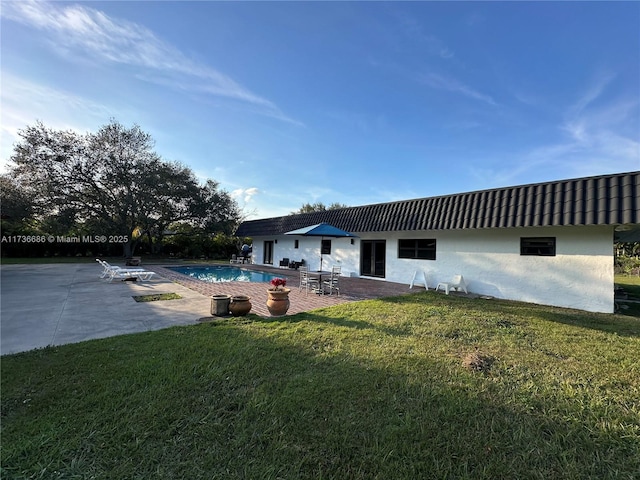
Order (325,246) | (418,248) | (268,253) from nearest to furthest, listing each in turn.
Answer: (418,248), (325,246), (268,253)

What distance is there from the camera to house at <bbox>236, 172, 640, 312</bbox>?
7.26 metres

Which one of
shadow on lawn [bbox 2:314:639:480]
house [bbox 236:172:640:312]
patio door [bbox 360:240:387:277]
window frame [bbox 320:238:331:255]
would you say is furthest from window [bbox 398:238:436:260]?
shadow on lawn [bbox 2:314:639:480]

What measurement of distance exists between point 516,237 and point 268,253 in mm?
16363

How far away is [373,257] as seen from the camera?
1385cm

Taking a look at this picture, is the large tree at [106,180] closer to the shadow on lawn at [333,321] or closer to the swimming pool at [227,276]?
the swimming pool at [227,276]

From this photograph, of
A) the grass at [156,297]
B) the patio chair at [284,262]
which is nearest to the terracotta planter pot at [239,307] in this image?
the grass at [156,297]

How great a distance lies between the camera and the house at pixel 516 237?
726 cm

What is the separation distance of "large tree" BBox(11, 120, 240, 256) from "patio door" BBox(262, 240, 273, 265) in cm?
769

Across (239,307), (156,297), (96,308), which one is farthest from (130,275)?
(239,307)

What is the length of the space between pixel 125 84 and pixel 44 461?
9698mm

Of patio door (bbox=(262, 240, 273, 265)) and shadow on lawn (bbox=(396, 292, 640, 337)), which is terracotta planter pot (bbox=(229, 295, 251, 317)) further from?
patio door (bbox=(262, 240, 273, 265))

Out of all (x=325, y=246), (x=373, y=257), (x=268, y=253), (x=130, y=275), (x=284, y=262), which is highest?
(x=325, y=246)

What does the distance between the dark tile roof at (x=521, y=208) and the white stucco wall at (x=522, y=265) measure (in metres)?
1.01

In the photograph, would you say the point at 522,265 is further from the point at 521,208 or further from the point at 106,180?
the point at 106,180
